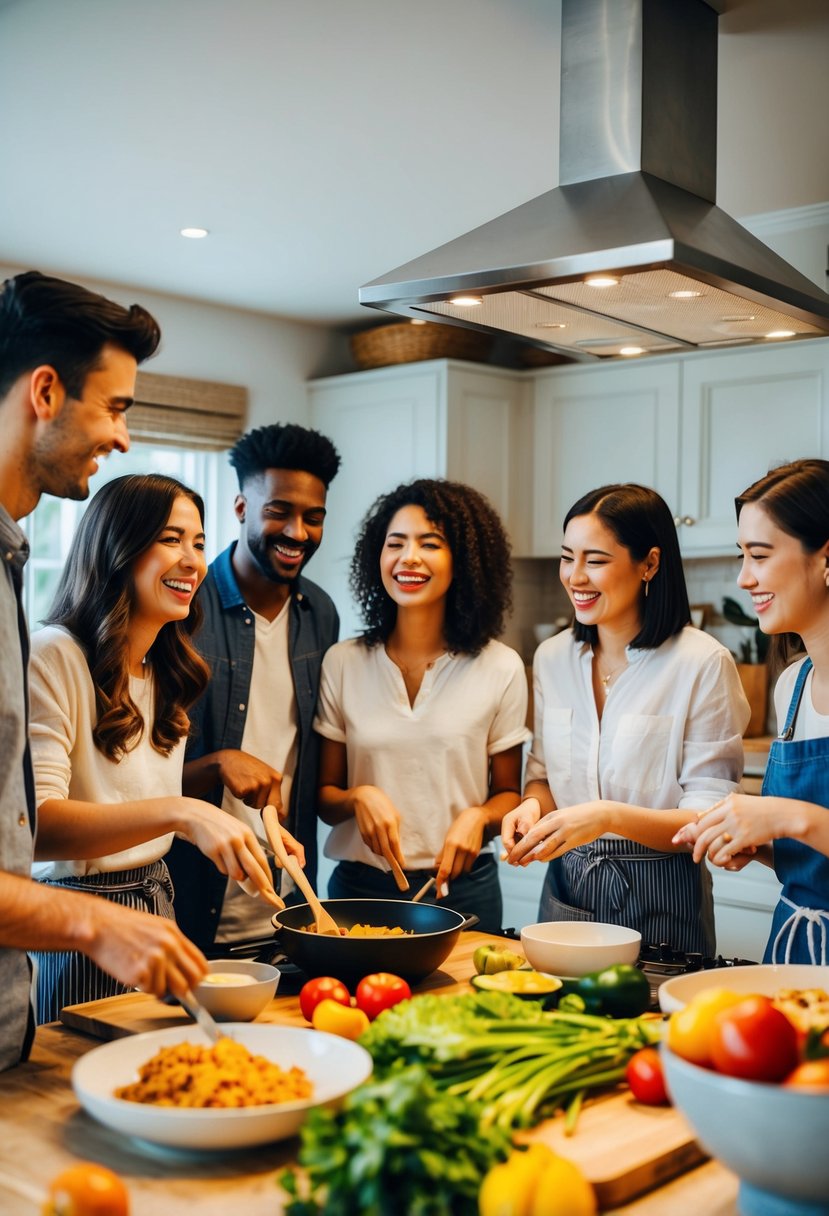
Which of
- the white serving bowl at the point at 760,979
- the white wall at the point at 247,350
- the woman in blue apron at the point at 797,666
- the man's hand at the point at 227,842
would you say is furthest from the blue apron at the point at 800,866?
the white wall at the point at 247,350

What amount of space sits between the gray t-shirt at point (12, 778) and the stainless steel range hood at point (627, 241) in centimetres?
79

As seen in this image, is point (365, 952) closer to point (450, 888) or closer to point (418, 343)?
point (450, 888)

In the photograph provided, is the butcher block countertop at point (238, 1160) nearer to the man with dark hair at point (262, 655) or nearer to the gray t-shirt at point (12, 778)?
the gray t-shirt at point (12, 778)

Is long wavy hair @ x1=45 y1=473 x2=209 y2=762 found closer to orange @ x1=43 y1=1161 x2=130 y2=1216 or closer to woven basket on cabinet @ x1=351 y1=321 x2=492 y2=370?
orange @ x1=43 y1=1161 x2=130 y2=1216

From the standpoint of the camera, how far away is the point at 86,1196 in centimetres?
107

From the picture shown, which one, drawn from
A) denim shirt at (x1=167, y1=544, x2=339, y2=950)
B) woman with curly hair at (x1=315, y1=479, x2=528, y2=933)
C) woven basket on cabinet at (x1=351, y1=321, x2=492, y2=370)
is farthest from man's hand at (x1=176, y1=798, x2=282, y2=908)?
woven basket on cabinet at (x1=351, y1=321, x2=492, y2=370)

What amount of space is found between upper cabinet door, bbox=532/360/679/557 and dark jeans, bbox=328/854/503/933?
222cm

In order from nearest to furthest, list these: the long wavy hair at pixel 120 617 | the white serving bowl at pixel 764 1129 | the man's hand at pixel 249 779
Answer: the white serving bowl at pixel 764 1129
the long wavy hair at pixel 120 617
the man's hand at pixel 249 779

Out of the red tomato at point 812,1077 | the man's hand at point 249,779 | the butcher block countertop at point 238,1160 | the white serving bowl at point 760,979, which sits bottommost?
the butcher block countertop at point 238,1160

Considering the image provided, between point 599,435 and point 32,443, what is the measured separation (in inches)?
140

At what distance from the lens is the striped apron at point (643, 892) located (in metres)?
2.38

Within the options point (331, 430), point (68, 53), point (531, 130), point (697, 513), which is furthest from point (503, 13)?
point (331, 430)

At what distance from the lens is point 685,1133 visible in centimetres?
132

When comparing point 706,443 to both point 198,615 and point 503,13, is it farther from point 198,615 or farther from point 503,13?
point 198,615
